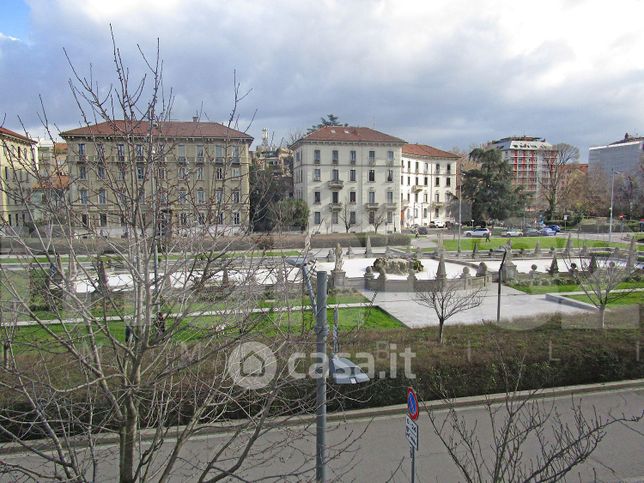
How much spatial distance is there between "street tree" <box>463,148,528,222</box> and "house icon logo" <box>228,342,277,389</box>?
60543 mm

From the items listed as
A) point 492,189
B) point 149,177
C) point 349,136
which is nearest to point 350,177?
point 349,136

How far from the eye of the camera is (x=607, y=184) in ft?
248

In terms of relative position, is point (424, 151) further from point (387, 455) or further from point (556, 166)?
point (387, 455)

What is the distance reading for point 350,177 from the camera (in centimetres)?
5731

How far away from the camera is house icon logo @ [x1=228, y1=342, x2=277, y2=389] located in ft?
16.2

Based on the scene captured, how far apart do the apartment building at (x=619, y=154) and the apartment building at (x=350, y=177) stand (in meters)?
56.6

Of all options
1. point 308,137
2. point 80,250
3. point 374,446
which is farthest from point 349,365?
point 308,137

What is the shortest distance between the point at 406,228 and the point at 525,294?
139ft

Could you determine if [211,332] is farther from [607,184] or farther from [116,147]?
[607,184]

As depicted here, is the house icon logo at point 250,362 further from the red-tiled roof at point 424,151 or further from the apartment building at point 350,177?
the red-tiled roof at point 424,151

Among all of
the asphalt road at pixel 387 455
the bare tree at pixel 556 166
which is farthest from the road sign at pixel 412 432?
the bare tree at pixel 556 166

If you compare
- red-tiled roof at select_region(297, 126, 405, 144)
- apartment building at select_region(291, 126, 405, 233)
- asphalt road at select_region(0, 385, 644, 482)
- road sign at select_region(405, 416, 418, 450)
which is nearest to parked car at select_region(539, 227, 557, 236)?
apartment building at select_region(291, 126, 405, 233)

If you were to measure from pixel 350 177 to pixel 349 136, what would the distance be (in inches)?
196

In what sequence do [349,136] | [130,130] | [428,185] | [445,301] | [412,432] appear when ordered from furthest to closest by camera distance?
[428,185] → [349,136] → [445,301] → [412,432] → [130,130]
